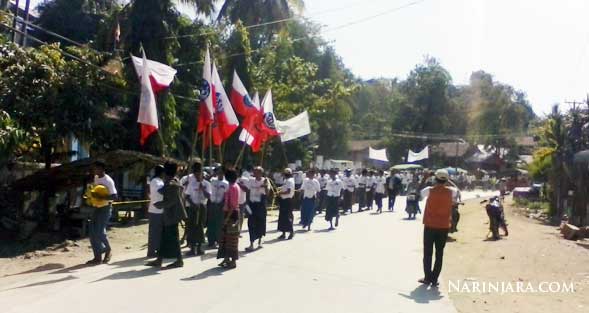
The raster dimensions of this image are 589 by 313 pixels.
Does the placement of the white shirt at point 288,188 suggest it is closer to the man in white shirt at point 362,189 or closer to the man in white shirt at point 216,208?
the man in white shirt at point 216,208

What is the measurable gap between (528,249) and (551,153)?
1213cm

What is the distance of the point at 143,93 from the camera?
40.5 ft

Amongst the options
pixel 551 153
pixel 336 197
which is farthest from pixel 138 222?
pixel 551 153

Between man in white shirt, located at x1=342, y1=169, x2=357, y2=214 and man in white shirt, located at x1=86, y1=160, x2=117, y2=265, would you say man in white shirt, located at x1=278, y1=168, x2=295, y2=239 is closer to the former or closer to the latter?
man in white shirt, located at x1=86, y1=160, x2=117, y2=265

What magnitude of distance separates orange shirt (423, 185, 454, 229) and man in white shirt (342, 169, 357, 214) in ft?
44.0

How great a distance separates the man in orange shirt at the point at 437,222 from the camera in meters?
9.54

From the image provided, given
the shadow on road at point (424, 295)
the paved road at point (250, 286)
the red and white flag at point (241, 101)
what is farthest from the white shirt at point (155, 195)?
the red and white flag at point (241, 101)

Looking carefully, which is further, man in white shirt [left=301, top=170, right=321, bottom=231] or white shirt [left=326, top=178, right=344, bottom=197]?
white shirt [left=326, top=178, right=344, bottom=197]

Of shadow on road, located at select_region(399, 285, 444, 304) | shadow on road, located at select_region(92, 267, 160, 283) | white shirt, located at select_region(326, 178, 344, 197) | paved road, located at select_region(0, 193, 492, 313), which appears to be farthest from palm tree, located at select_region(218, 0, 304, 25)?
shadow on road, located at select_region(399, 285, 444, 304)

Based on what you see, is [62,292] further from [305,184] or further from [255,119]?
[255,119]

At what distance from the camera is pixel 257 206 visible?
13531 mm

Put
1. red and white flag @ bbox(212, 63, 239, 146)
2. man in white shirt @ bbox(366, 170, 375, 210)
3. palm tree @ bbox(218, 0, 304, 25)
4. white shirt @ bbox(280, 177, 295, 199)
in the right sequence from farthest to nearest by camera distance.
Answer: palm tree @ bbox(218, 0, 304, 25), man in white shirt @ bbox(366, 170, 375, 210), red and white flag @ bbox(212, 63, 239, 146), white shirt @ bbox(280, 177, 295, 199)

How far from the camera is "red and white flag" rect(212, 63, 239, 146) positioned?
15.6 m

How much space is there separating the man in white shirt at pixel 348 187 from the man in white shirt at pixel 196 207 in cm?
1143
